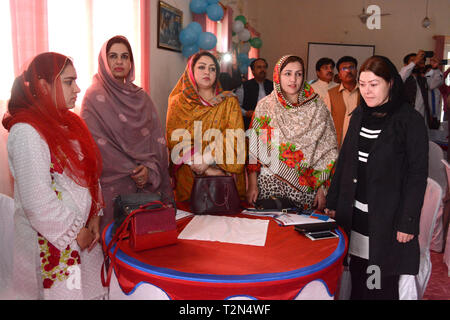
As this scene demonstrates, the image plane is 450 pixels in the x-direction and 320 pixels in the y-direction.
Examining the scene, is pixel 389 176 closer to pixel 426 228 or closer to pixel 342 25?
pixel 426 228

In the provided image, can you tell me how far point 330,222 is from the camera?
1582 millimetres

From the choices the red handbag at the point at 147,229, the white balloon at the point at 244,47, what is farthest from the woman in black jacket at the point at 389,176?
the white balloon at the point at 244,47

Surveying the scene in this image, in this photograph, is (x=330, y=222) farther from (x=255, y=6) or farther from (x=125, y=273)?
(x=255, y=6)

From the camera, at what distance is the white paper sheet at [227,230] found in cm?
145

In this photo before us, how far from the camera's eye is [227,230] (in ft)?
5.04

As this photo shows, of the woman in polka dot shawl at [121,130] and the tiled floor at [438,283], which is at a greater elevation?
the woman in polka dot shawl at [121,130]

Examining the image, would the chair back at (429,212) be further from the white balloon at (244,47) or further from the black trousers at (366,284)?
the white balloon at (244,47)

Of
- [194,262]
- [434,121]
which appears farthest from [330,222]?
[434,121]

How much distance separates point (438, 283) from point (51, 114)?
2.70 meters

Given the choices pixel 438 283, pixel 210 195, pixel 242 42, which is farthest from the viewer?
pixel 242 42

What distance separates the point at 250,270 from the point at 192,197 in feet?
2.08

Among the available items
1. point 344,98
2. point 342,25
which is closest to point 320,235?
point 344,98

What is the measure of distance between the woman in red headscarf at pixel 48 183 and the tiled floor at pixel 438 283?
86.1 inches

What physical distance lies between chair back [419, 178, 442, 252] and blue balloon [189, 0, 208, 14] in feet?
10.3
